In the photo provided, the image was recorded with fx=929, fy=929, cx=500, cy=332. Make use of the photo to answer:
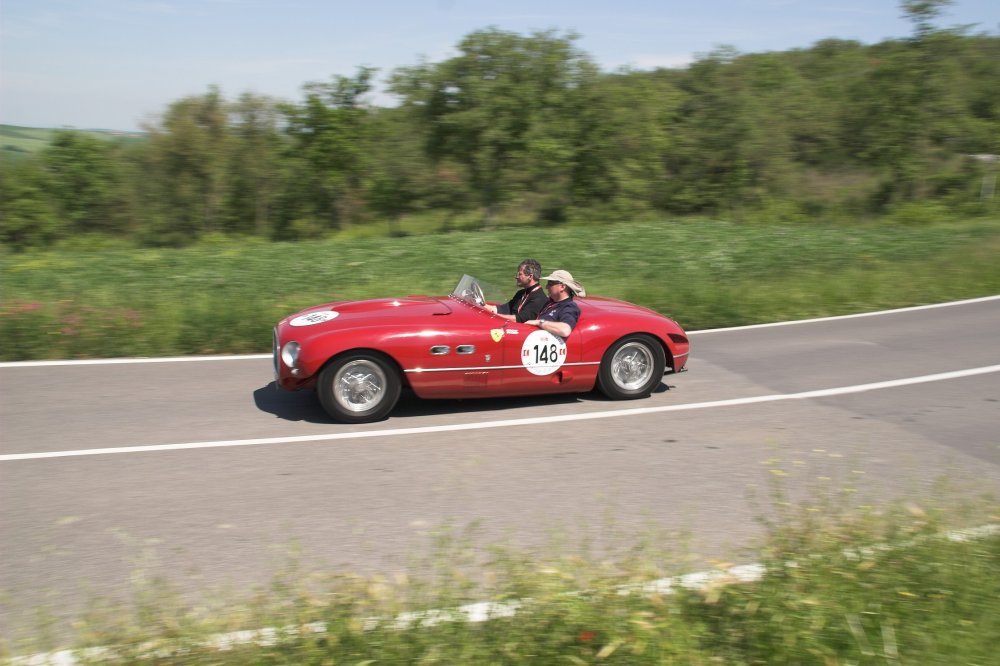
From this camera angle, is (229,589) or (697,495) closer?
(229,589)

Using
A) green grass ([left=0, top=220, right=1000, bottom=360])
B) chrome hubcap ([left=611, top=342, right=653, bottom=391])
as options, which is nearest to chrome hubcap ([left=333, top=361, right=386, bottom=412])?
chrome hubcap ([left=611, top=342, right=653, bottom=391])

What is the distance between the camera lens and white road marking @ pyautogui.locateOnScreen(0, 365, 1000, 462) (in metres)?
7.42

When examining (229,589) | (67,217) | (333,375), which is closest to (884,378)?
(333,375)

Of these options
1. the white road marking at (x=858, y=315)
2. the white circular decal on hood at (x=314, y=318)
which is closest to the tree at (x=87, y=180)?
the white road marking at (x=858, y=315)

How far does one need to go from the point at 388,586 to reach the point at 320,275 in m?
12.2

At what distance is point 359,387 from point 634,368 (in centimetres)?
284

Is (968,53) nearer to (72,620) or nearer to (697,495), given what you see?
(697,495)

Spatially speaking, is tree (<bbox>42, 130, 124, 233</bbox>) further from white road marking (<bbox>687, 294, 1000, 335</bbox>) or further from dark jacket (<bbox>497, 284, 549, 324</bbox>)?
dark jacket (<bbox>497, 284, 549, 324</bbox>)

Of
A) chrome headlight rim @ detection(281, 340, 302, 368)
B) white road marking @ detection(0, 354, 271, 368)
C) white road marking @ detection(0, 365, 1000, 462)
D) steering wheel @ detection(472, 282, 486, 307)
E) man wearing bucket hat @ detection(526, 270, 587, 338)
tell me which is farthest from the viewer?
white road marking @ detection(0, 354, 271, 368)

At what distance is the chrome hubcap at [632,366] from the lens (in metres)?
9.26

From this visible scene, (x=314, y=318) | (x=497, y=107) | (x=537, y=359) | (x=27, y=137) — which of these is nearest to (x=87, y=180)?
(x=27, y=137)

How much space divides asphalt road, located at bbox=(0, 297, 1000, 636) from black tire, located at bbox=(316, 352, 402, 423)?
0.18m

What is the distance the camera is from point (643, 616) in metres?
4.06

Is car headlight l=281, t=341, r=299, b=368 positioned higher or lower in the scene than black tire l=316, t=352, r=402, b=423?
higher
